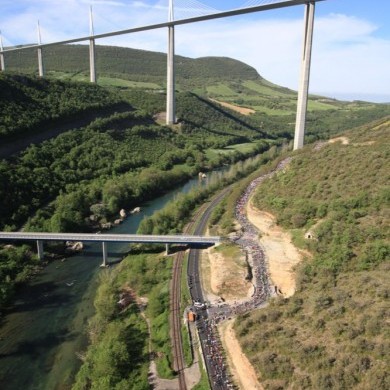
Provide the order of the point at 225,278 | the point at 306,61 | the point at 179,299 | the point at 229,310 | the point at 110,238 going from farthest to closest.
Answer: the point at 306,61
the point at 110,238
the point at 225,278
the point at 179,299
the point at 229,310

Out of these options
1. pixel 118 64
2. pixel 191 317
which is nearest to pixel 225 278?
pixel 191 317

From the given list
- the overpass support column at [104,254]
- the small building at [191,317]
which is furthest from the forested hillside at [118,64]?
the small building at [191,317]

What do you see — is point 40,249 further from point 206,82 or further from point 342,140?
point 206,82

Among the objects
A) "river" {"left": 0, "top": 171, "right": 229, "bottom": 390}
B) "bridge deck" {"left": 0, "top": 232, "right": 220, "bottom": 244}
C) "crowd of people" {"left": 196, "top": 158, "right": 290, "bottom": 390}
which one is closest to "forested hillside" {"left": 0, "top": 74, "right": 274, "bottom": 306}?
"bridge deck" {"left": 0, "top": 232, "right": 220, "bottom": 244}

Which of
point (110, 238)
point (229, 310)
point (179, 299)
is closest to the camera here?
point (229, 310)

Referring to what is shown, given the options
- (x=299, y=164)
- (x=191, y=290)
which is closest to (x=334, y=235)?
(x=191, y=290)

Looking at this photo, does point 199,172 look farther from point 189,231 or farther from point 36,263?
point 36,263

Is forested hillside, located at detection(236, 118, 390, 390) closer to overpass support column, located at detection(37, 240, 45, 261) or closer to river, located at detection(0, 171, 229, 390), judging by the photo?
river, located at detection(0, 171, 229, 390)
